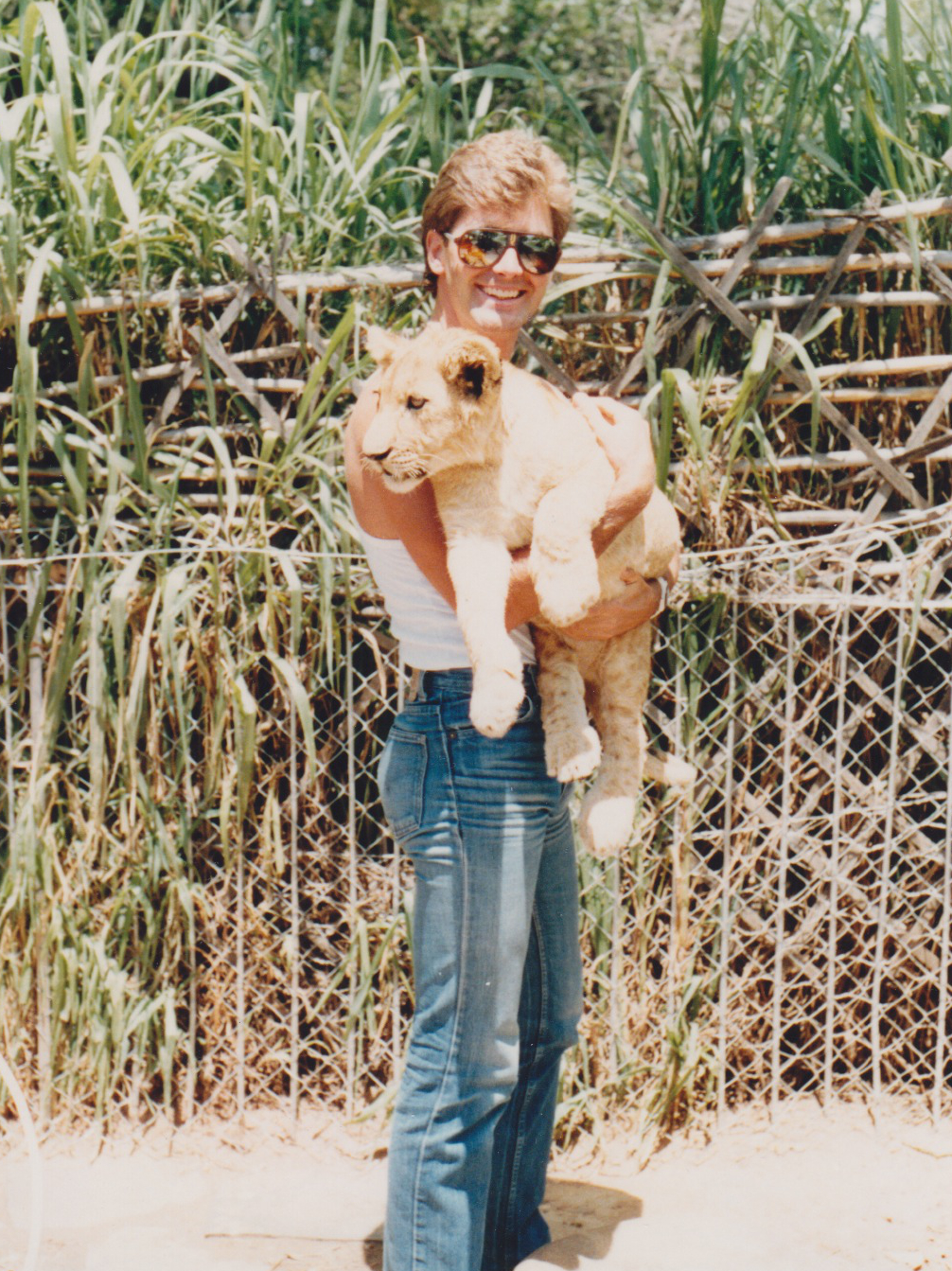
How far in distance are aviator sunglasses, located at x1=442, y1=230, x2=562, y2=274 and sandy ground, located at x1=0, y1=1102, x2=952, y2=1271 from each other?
185 cm

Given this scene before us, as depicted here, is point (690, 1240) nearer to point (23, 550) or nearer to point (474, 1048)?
point (474, 1048)

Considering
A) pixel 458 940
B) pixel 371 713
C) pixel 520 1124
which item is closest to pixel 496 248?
pixel 458 940

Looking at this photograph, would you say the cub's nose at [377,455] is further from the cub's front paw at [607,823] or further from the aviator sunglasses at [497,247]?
the cub's front paw at [607,823]

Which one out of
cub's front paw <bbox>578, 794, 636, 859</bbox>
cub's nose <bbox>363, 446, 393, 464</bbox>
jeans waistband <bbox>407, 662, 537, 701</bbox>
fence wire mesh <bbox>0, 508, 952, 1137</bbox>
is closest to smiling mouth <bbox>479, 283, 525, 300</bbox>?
cub's nose <bbox>363, 446, 393, 464</bbox>

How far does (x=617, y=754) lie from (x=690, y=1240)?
1.19 metres

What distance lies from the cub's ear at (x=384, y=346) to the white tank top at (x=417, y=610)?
281 mm

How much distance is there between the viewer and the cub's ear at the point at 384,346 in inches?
76.7

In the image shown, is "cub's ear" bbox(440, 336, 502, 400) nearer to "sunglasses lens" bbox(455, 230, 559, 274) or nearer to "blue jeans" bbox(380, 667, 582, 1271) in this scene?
"sunglasses lens" bbox(455, 230, 559, 274)

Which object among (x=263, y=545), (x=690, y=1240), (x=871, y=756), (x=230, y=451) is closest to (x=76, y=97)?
(x=230, y=451)

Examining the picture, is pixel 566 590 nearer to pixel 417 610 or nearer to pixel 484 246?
pixel 417 610

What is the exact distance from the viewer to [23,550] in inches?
116

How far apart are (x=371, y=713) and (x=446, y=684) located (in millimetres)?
1127

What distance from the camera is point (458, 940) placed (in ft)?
6.52

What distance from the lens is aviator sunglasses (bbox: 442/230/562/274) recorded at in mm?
1956
